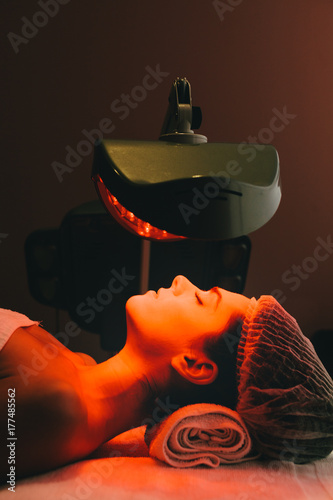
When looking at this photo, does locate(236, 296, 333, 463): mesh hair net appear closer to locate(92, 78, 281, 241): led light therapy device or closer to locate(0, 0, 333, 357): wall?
locate(92, 78, 281, 241): led light therapy device

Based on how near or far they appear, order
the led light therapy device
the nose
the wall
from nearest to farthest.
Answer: the led light therapy device
the nose
the wall

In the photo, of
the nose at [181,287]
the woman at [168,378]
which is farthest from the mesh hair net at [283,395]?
the nose at [181,287]

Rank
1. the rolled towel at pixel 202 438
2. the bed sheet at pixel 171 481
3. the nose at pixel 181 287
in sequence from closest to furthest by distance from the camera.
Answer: the bed sheet at pixel 171 481 → the rolled towel at pixel 202 438 → the nose at pixel 181 287

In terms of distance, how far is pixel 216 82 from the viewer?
1.54 metres

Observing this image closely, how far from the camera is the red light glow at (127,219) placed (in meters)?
0.90

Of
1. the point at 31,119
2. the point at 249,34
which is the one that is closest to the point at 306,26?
the point at 249,34

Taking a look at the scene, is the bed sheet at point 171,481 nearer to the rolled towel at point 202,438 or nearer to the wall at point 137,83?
the rolled towel at point 202,438

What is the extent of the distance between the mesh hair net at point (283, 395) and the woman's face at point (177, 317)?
10 cm

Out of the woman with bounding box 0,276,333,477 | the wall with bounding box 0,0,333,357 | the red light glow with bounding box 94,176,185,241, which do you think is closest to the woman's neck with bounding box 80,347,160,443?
the woman with bounding box 0,276,333,477

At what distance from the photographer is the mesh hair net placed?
3.16 feet

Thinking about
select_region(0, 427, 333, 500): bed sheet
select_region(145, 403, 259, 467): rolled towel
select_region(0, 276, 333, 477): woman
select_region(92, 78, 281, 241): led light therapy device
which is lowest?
select_region(0, 427, 333, 500): bed sheet

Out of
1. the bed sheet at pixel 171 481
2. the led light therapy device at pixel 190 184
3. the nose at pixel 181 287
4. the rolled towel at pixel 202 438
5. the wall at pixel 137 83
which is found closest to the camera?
the led light therapy device at pixel 190 184

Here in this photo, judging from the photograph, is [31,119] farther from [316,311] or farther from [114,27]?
[316,311]

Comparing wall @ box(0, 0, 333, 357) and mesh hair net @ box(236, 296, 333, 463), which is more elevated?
wall @ box(0, 0, 333, 357)
